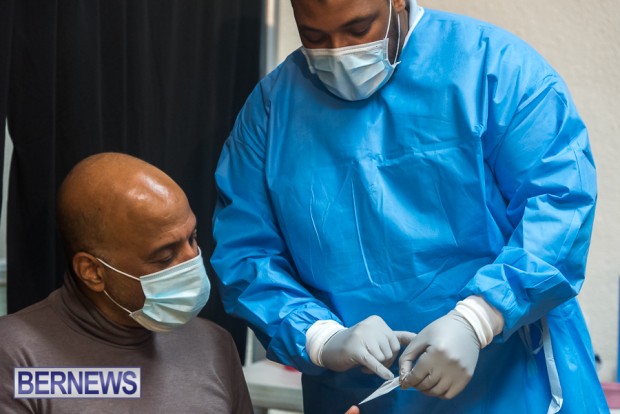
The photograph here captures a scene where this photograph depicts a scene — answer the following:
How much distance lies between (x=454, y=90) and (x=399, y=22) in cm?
19

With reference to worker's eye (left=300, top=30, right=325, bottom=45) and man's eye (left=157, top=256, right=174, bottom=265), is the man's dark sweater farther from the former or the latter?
worker's eye (left=300, top=30, right=325, bottom=45)

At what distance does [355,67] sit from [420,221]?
300mm

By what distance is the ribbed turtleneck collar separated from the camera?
1.64m

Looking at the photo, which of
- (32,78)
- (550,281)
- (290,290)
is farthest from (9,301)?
(550,281)

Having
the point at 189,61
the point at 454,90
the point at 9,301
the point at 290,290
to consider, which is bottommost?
the point at 9,301

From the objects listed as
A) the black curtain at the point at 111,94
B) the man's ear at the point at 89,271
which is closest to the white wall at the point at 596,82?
the black curtain at the point at 111,94

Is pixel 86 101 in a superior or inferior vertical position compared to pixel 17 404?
superior

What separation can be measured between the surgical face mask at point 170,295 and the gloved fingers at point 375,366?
37 centimetres

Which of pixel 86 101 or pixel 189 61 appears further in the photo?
pixel 189 61

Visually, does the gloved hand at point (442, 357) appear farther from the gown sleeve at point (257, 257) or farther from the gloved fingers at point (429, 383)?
the gown sleeve at point (257, 257)

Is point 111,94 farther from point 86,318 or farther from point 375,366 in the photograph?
point 375,366

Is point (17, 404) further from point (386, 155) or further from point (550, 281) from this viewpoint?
point (550, 281)

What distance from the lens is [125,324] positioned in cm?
167

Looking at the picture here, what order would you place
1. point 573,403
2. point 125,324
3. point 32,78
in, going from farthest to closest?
point 32,78
point 125,324
point 573,403
